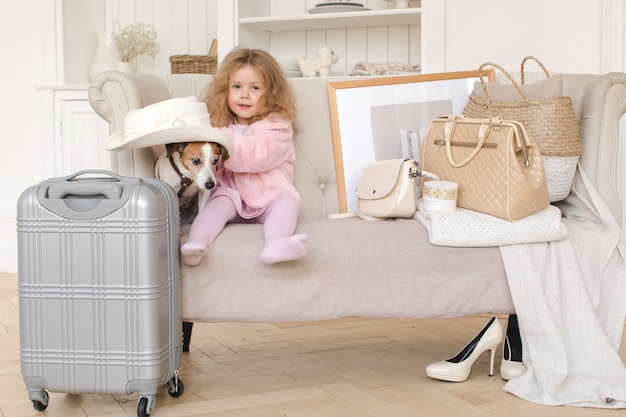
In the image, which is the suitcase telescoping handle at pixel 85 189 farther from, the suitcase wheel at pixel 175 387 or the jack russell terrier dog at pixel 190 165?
the suitcase wheel at pixel 175 387

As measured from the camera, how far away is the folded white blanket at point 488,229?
2.09 metres

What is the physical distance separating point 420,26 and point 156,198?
2.49m

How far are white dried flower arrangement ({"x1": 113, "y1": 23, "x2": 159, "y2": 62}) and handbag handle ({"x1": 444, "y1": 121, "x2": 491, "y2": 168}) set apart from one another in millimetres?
2441

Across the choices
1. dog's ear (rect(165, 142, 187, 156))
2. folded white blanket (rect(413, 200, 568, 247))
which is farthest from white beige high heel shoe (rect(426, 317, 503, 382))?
dog's ear (rect(165, 142, 187, 156))

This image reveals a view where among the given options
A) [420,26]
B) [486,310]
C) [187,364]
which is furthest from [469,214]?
[420,26]

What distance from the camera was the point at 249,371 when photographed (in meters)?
2.43

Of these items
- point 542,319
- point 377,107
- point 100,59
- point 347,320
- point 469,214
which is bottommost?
point 347,320

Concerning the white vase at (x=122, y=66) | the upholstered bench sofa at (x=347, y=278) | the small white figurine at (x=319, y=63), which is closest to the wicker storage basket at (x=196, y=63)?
the white vase at (x=122, y=66)

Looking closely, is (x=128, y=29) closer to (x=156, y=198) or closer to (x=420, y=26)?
(x=420, y=26)

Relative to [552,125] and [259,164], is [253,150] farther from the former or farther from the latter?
[552,125]

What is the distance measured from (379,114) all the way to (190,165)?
2.30ft

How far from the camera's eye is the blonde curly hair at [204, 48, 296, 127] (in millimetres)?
2445

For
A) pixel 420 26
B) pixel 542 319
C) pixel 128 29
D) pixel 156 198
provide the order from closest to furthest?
1. pixel 156 198
2. pixel 542 319
3. pixel 420 26
4. pixel 128 29

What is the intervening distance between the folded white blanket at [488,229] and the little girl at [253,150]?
366 mm
